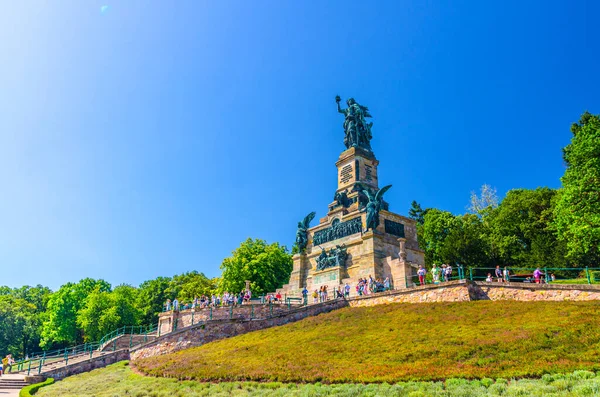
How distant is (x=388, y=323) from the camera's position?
2123 cm

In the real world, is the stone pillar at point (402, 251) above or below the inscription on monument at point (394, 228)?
below

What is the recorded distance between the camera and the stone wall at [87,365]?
2481 centimetres

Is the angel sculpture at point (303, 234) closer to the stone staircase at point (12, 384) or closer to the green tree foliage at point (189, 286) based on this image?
the green tree foliage at point (189, 286)

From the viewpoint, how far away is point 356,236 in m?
36.2

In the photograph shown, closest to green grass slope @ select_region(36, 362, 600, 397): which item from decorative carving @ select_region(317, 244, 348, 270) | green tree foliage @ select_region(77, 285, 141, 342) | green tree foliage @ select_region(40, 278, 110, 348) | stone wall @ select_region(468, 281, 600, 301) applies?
stone wall @ select_region(468, 281, 600, 301)

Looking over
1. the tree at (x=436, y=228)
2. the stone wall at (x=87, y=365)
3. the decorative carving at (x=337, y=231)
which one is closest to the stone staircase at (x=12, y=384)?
the stone wall at (x=87, y=365)

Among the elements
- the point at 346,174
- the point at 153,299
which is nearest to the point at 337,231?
the point at 346,174

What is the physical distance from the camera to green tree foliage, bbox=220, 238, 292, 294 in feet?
173

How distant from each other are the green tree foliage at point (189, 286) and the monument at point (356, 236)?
2081cm

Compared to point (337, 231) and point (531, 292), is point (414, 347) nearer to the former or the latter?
point (531, 292)

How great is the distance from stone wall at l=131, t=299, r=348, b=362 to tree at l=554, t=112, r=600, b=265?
620 inches

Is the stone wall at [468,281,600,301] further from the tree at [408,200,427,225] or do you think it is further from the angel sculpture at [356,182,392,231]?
the tree at [408,200,427,225]

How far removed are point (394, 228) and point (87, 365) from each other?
76.7 feet

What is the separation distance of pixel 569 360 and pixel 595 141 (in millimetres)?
22047
